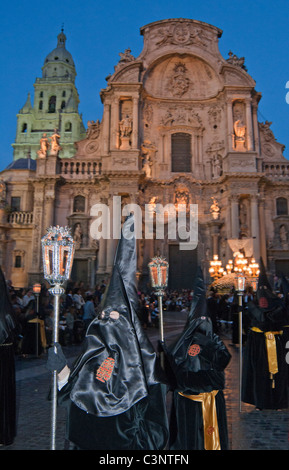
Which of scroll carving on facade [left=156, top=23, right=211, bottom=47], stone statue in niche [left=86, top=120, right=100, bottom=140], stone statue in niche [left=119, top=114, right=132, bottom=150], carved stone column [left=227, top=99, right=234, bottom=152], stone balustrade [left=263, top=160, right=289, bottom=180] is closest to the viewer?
stone statue in niche [left=119, top=114, right=132, bottom=150]

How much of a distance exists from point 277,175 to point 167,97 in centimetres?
1033

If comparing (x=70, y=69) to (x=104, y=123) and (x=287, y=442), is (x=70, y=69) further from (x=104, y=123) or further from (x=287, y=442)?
(x=287, y=442)

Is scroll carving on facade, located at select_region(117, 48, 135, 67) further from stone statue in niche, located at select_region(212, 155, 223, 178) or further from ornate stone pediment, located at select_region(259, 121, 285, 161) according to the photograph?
ornate stone pediment, located at select_region(259, 121, 285, 161)

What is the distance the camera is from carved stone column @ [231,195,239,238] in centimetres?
2497

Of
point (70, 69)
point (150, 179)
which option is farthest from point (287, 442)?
point (70, 69)

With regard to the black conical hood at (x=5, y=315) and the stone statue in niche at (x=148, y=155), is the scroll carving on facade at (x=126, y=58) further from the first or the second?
the black conical hood at (x=5, y=315)

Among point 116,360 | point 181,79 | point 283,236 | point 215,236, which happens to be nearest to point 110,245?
point 215,236

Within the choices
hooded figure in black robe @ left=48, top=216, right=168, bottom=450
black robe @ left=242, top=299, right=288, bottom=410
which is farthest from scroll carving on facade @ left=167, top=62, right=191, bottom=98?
hooded figure in black robe @ left=48, top=216, right=168, bottom=450

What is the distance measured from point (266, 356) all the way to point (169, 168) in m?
22.6

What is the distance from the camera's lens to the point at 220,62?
28500 mm

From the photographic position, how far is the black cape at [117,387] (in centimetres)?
327

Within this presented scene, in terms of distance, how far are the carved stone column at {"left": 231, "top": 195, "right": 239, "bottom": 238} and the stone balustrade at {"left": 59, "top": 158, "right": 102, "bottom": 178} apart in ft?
32.4

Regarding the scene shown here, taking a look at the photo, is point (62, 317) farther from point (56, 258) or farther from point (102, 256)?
point (102, 256)

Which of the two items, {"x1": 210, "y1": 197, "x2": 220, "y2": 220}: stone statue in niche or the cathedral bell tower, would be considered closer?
{"x1": 210, "y1": 197, "x2": 220, "y2": 220}: stone statue in niche
